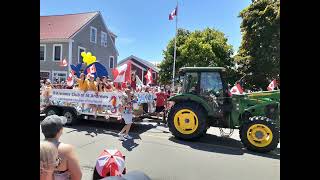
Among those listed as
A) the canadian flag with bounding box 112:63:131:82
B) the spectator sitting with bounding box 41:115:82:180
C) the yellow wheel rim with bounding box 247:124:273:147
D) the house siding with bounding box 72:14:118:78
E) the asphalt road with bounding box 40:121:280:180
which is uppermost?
the house siding with bounding box 72:14:118:78

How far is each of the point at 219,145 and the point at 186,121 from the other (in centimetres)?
108

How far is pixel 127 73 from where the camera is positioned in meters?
11.1

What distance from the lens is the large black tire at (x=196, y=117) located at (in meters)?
8.54

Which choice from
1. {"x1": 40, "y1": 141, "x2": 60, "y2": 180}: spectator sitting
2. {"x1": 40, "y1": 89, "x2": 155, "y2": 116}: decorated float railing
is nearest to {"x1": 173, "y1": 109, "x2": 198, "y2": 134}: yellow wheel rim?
{"x1": 40, "y1": 89, "x2": 155, "y2": 116}: decorated float railing

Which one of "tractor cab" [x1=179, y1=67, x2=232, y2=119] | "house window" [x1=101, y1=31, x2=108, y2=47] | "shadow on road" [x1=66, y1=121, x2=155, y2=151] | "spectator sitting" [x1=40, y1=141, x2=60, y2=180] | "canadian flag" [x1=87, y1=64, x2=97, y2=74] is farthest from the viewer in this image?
"house window" [x1=101, y1=31, x2=108, y2=47]

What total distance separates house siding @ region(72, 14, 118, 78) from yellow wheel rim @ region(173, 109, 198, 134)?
1984cm

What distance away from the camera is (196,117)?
8594 millimetres

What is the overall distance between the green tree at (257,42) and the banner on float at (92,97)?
10936mm

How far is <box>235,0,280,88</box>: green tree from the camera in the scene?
19.8 m

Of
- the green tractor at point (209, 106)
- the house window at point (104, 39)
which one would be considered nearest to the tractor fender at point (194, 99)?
the green tractor at point (209, 106)

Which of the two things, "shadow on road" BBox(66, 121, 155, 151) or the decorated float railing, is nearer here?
"shadow on road" BBox(66, 121, 155, 151)

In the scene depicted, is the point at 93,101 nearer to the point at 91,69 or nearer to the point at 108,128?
the point at 108,128

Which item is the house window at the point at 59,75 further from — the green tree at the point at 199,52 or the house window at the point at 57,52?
the green tree at the point at 199,52

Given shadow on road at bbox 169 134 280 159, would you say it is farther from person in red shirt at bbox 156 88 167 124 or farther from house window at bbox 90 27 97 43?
house window at bbox 90 27 97 43
